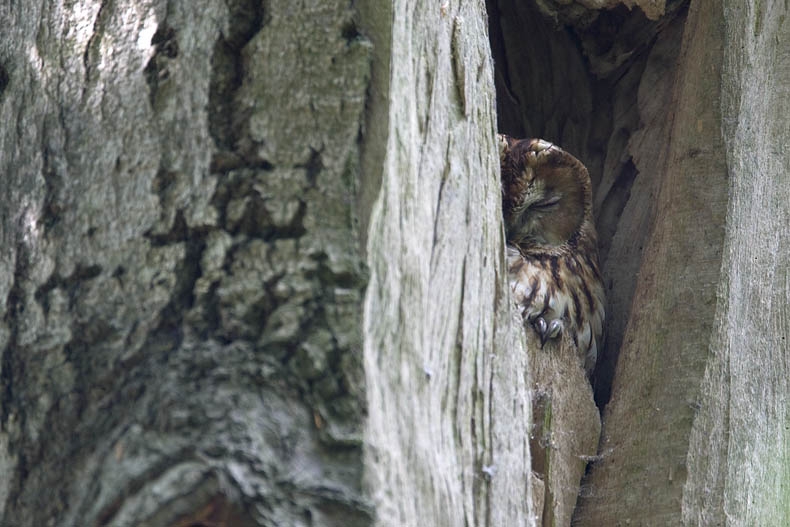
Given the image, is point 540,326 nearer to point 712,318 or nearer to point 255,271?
point 712,318

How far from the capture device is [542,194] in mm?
3180

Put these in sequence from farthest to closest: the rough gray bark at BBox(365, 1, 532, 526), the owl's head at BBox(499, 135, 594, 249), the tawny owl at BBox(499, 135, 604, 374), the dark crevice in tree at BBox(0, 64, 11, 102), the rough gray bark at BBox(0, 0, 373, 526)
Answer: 1. the owl's head at BBox(499, 135, 594, 249)
2. the tawny owl at BBox(499, 135, 604, 374)
3. the dark crevice in tree at BBox(0, 64, 11, 102)
4. the rough gray bark at BBox(365, 1, 532, 526)
5. the rough gray bark at BBox(0, 0, 373, 526)

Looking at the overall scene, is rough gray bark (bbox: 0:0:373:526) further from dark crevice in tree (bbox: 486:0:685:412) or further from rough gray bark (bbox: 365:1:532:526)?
dark crevice in tree (bbox: 486:0:685:412)

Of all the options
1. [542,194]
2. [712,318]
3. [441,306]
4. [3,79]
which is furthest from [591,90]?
[3,79]

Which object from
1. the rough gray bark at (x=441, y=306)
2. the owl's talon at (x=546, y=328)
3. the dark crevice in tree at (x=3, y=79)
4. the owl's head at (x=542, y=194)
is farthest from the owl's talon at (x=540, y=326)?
the dark crevice in tree at (x=3, y=79)

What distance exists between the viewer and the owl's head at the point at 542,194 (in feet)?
9.96

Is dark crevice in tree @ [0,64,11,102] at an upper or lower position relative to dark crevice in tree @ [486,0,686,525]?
lower

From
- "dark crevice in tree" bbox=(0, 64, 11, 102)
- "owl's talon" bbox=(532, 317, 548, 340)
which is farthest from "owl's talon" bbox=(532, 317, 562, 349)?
"dark crevice in tree" bbox=(0, 64, 11, 102)

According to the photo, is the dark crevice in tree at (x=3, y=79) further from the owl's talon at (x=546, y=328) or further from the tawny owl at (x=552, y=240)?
the tawny owl at (x=552, y=240)

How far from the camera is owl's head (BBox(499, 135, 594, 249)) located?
9.96 ft

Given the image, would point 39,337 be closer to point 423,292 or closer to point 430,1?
point 423,292

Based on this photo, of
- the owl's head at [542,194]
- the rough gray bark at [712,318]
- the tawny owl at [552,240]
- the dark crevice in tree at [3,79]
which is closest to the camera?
the dark crevice in tree at [3,79]

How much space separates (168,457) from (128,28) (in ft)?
2.36

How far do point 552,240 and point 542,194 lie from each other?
15 centimetres
